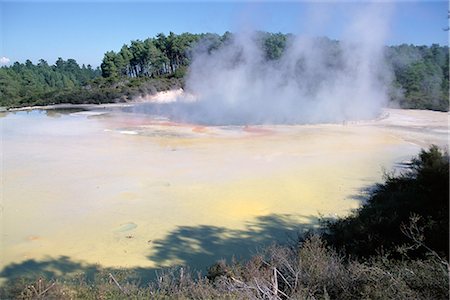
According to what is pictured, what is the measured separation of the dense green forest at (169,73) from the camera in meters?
20.9

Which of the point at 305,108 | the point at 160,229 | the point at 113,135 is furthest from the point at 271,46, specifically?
the point at 160,229

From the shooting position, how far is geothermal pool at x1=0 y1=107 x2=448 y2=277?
230 inches

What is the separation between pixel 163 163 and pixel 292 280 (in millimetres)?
6867

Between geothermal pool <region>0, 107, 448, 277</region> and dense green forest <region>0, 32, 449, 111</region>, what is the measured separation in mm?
5040

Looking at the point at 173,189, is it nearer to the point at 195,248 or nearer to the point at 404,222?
the point at 195,248

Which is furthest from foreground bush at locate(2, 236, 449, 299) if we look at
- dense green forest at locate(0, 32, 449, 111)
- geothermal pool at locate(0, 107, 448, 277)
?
dense green forest at locate(0, 32, 449, 111)

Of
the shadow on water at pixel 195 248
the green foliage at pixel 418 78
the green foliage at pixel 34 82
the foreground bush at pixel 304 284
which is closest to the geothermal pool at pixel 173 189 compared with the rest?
the shadow on water at pixel 195 248

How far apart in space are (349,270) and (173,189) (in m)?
5.05

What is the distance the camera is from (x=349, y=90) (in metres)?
20.4

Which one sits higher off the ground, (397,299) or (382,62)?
(382,62)

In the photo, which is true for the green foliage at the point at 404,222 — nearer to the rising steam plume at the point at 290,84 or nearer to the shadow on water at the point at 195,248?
the shadow on water at the point at 195,248

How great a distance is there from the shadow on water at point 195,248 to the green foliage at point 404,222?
104 cm

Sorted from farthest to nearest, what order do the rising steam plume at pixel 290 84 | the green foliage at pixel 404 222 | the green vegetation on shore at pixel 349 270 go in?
1. the rising steam plume at pixel 290 84
2. the green foliage at pixel 404 222
3. the green vegetation on shore at pixel 349 270

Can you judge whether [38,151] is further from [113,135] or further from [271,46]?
[271,46]
